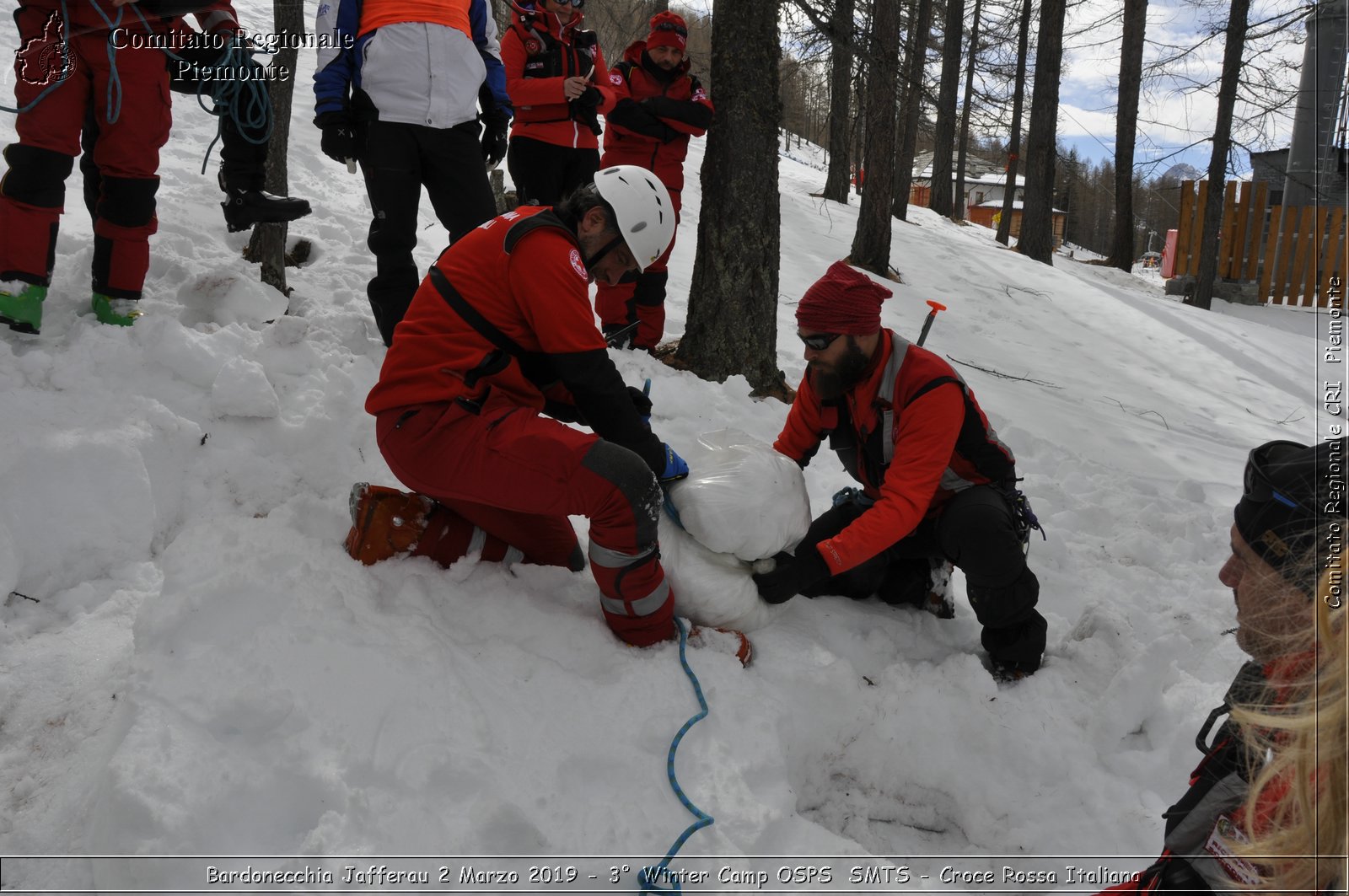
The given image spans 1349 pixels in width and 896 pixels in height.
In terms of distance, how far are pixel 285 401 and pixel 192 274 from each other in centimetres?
98

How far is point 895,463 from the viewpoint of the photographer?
268cm

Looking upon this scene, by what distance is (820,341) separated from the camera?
279 centimetres

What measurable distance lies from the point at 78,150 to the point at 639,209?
7.09ft

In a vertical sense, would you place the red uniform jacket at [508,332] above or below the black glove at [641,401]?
above

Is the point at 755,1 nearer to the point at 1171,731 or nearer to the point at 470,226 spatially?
the point at 470,226

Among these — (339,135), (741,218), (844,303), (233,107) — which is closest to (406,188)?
(339,135)

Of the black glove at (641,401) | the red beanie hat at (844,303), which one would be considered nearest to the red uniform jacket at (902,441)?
the red beanie hat at (844,303)

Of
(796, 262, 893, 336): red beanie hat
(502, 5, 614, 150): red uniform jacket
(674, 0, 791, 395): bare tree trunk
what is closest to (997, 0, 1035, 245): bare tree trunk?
(674, 0, 791, 395): bare tree trunk

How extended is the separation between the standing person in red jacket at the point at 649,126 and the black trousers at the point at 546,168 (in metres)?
0.33

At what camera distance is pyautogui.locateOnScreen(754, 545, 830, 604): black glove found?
8.76 feet

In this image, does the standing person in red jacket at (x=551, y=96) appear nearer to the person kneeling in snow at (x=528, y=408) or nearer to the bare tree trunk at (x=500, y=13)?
the bare tree trunk at (x=500, y=13)

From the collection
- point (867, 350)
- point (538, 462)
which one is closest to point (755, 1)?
point (867, 350)

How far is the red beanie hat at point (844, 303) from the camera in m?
2.70

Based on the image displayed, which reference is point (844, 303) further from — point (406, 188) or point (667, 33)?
point (667, 33)
